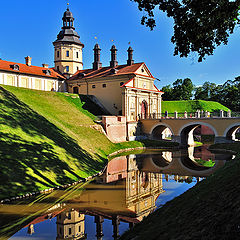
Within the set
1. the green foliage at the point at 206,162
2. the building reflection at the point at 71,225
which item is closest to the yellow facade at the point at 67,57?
the green foliage at the point at 206,162

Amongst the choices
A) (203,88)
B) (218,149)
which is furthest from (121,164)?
(203,88)

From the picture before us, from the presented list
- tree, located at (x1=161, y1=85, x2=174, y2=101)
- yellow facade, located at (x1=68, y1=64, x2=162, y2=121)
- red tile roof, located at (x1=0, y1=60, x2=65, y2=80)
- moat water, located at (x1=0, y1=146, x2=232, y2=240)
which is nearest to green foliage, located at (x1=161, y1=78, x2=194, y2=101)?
tree, located at (x1=161, y1=85, x2=174, y2=101)

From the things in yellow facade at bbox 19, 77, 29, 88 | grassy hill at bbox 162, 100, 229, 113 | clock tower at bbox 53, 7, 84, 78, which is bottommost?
grassy hill at bbox 162, 100, 229, 113

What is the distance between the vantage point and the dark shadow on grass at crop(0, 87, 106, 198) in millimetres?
15906

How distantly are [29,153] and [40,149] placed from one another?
1477 mm

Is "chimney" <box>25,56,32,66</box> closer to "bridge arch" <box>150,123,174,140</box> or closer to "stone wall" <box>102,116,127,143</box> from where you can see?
"stone wall" <box>102,116,127,143</box>

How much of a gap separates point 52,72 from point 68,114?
16.8 m

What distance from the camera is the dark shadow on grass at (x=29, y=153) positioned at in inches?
626

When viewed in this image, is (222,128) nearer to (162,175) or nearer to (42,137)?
(162,175)

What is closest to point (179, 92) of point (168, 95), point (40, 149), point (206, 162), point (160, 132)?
point (168, 95)

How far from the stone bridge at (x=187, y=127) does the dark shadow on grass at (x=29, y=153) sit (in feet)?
58.1

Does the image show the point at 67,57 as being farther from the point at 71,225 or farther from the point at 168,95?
the point at 71,225

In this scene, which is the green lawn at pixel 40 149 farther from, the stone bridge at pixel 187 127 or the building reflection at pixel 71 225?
the stone bridge at pixel 187 127

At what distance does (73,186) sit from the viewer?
18047 millimetres
